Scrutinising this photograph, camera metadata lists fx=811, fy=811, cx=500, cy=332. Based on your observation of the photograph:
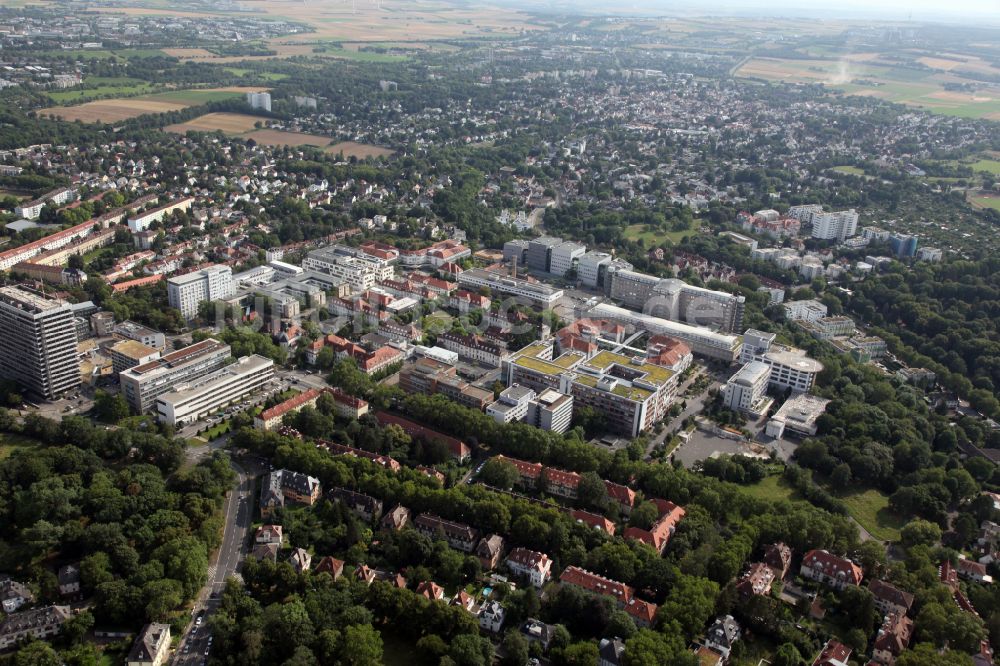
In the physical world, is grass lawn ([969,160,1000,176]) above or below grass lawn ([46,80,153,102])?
below

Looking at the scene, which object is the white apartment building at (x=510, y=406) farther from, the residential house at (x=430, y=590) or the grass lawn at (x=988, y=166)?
the grass lawn at (x=988, y=166)

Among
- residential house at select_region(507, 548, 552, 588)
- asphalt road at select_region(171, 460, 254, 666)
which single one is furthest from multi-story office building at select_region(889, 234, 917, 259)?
asphalt road at select_region(171, 460, 254, 666)

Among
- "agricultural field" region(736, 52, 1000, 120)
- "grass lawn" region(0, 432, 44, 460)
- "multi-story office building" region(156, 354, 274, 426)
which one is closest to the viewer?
"grass lawn" region(0, 432, 44, 460)

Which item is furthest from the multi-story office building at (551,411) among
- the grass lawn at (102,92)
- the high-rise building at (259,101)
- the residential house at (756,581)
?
the grass lawn at (102,92)

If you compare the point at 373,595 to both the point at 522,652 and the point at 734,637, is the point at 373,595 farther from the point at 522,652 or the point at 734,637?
the point at 734,637

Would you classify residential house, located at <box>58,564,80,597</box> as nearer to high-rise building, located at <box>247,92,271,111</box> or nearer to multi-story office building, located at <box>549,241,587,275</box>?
multi-story office building, located at <box>549,241,587,275</box>

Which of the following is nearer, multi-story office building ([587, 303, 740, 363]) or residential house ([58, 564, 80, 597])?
residential house ([58, 564, 80, 597])
